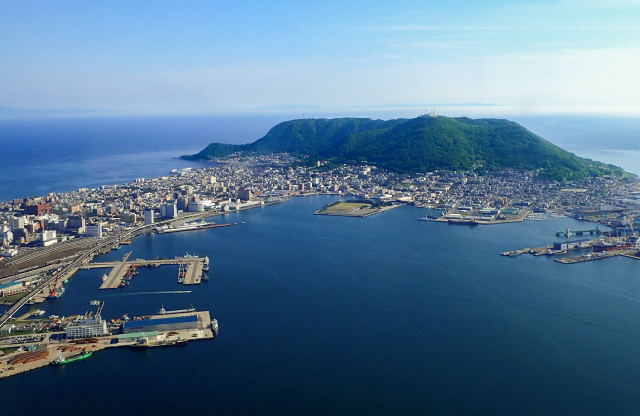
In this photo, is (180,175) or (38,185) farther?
(180,175)

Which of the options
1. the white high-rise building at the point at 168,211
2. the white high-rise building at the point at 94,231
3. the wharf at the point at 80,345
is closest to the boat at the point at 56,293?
the wharf at the point at 80,345

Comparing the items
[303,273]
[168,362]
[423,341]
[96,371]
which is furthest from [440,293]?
[96,371]

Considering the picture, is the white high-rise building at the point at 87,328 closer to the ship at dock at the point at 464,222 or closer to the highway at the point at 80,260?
the highway at the point at 80,260

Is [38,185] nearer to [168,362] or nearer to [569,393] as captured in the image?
[168,362]

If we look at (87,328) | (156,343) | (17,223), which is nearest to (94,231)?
(17,223)

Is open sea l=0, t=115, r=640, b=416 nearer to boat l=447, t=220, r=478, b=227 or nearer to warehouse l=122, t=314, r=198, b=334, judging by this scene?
warehouse l=122, t=314, r=198, b=334

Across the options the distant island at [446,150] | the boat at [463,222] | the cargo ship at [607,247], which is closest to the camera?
the cargo ship at [607,247]
